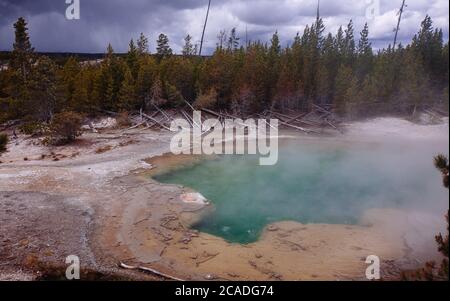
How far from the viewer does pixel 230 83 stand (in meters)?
34.7

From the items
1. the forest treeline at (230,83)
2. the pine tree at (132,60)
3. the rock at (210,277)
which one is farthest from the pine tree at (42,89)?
the rock at (210,277)

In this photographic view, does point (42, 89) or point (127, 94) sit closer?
point (42, 89)

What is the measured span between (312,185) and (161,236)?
7.96 m

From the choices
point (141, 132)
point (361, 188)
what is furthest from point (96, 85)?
point (361, 188)

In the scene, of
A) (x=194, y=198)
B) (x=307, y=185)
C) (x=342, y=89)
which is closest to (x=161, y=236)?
(x=194, y=198)

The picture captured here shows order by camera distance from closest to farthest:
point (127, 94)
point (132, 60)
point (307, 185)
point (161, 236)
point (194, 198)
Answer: point (161, 236) → point (194, 198) → point (307, 185) → point (127, 94) → point (132, 60)

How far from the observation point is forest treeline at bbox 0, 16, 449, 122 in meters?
31.0

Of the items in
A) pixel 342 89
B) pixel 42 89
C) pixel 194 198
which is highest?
pixel 342 89

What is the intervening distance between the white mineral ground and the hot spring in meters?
0.70

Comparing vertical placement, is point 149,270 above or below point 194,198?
below

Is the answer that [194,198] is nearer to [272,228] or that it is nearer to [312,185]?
[272,228]

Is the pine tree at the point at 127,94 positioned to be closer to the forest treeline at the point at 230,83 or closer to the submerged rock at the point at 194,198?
the forest treeline at the point at 230,83

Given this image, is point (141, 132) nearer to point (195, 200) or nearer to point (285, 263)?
point (195, 200)

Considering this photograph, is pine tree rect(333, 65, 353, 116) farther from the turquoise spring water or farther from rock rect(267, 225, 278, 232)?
rock rect(267, 225, 278, 232)
